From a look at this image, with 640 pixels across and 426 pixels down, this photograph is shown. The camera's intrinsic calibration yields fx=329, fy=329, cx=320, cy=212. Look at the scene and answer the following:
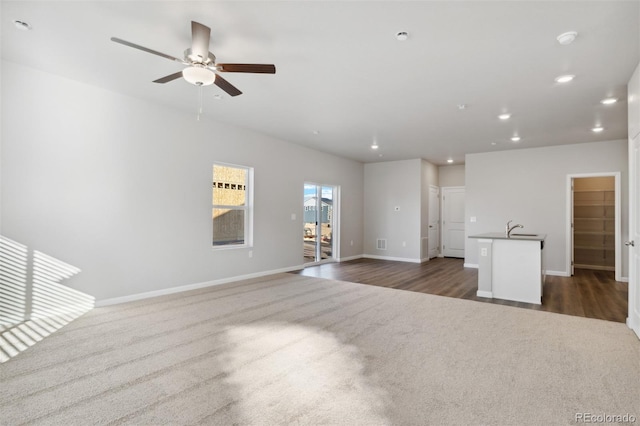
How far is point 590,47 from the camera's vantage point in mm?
3068

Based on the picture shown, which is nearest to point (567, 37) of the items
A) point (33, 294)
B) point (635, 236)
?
point (635, 236)

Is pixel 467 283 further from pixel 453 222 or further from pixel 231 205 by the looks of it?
pixel 231 205

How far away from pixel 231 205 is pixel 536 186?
6.46 m

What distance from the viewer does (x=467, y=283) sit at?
601cm

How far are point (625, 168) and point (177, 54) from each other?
8.06 metres

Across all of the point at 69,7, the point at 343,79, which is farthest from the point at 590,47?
the point at 69,7

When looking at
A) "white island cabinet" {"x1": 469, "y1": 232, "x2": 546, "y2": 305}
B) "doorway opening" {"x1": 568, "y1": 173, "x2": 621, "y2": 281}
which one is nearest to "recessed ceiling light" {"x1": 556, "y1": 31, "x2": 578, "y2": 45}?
"white island cabinet" {"x1": 469, "y1": 232, "x2": 546, "y2": 305}

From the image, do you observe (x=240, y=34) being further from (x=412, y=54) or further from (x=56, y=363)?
(x=56, y=363)

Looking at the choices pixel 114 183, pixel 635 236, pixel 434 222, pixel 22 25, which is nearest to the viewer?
pixel 22 25

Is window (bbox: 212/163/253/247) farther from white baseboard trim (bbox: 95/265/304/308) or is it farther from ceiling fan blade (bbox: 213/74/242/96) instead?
ceiling fan blade (bbox: 213/74/242/96)

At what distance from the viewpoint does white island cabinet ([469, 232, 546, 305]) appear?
15.3 feet

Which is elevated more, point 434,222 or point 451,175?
point 451,175

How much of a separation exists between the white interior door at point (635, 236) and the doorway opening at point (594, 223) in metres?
4.72

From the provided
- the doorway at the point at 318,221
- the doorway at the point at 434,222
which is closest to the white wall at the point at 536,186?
the doorway at the point at 434,222
